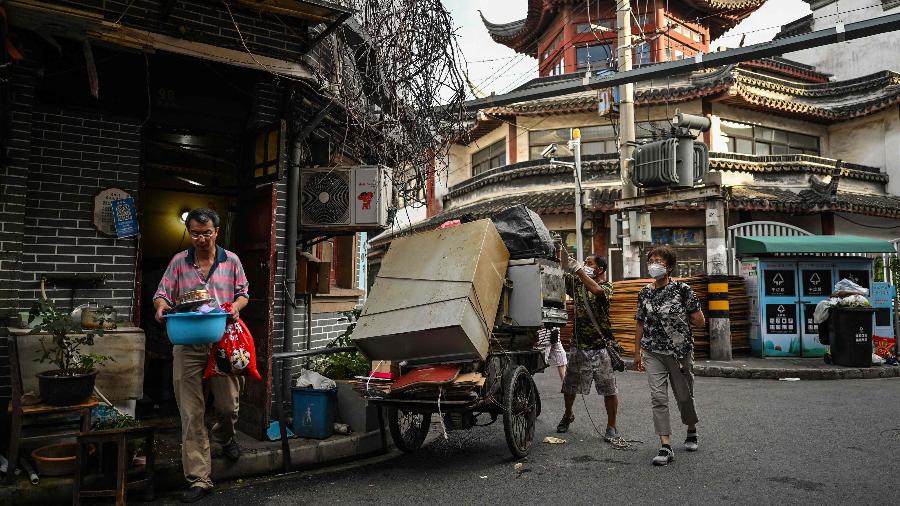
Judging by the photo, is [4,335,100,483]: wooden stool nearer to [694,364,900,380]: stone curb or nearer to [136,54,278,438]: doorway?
[136,54,278,438]: doorway

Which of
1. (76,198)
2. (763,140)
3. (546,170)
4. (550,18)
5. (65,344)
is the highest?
(550,18)

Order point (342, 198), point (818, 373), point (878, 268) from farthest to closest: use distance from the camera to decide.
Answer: point (878, 268) → point (818, 373) → point (342, 198)

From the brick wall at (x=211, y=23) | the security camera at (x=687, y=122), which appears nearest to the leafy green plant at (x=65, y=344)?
the brick wall at (x=211, y=23)

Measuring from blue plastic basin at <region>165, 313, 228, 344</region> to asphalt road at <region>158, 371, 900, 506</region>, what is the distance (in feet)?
4.17

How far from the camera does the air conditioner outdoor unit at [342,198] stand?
704 centimetres

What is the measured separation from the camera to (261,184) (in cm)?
659

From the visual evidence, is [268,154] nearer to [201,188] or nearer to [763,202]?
[201,188]

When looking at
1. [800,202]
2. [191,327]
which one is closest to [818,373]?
[800,202]

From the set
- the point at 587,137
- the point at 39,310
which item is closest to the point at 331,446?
the point at 39,310

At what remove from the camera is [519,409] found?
5797 mm

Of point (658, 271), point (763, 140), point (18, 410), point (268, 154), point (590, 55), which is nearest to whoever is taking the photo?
point (18, 410)

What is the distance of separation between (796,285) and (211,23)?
1257 cm

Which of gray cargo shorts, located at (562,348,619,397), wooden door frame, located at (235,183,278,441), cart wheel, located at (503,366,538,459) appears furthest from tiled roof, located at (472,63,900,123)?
cart wheel, located at (503,366,538,459)

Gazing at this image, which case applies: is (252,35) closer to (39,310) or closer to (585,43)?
(39,310)
